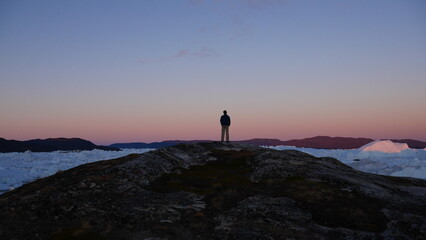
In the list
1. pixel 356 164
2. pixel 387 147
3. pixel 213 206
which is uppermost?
pixel 387 147

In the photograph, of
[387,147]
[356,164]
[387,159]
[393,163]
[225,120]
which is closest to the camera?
[225,120]

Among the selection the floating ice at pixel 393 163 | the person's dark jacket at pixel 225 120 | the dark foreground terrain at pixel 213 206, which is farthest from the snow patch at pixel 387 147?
the dark foreground terrain at pixel 213 206

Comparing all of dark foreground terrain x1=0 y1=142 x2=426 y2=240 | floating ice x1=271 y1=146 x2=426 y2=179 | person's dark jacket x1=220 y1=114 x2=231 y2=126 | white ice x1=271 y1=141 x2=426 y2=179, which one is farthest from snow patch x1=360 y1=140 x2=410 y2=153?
dark foreground terrain x1=0 y1=142 x2=426 y2=240

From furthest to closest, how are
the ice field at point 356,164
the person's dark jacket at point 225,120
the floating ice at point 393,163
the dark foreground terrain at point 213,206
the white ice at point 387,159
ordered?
the white ice at point 387,159 < the floating ice at point 393,163 < the ice field at point 356,164 < the person's dark jacket at point 225,120 < the dark foreground terrain at point 213,206

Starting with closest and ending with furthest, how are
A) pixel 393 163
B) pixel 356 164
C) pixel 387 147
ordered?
1. pixel 393 163
2. pixel 356 164
3. pixel 387 147

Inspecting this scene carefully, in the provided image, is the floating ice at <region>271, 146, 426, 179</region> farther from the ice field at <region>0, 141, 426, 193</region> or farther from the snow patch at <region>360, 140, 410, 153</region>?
the snow patch at <region>360, 140, 410, 153</region>

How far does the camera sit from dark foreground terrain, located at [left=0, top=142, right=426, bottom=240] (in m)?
12.3

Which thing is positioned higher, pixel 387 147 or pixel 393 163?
pixel 387 147

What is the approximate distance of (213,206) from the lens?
47.9ft

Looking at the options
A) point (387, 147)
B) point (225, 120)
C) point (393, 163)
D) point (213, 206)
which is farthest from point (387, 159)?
point (213, 206)

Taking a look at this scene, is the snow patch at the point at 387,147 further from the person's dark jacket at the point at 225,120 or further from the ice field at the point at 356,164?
the person's dark jacket at the point at 225,120

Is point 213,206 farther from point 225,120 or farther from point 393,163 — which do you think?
point 393,163

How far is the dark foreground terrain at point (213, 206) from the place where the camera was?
484 inches

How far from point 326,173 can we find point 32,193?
16.2m
